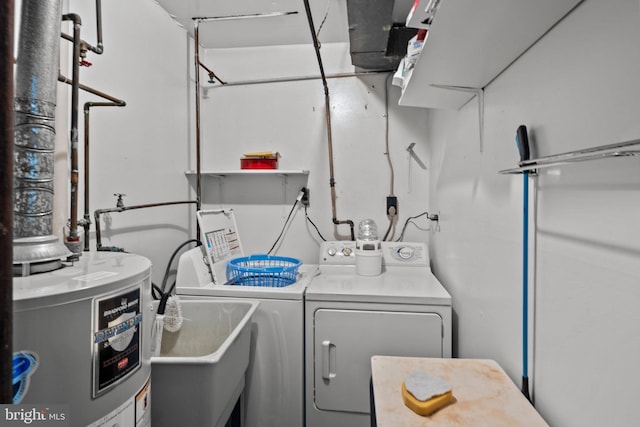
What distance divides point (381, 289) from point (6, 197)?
1.44 meters

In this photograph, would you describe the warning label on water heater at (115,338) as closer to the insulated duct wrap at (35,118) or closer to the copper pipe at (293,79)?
the insulated duct wrap at (35,118)

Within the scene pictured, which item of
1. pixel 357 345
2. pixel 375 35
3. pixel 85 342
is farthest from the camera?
pixel 375 35

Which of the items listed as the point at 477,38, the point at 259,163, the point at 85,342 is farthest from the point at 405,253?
the point at 85,342

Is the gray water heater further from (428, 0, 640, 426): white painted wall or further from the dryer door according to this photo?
(428, 0, 640, 426): white painted wall

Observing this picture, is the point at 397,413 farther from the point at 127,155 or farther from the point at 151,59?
the point at 151,59

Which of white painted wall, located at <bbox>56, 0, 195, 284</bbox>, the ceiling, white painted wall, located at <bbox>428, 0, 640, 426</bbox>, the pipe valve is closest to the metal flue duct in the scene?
white painted wall, located at <bbox>56, 0, 195, 284</bbox>

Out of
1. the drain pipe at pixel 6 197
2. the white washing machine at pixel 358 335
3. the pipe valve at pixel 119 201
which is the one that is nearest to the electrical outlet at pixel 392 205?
the white washing machine at pixel 358 335

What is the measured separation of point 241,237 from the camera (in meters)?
2.40

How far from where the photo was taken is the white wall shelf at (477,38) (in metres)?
0.69

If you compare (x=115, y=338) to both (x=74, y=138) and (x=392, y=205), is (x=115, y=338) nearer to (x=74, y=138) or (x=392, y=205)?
(x=74, y=138)

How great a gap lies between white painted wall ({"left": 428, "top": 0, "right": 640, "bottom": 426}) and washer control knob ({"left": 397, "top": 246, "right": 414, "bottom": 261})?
2.71 feet

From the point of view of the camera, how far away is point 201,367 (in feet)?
3.13

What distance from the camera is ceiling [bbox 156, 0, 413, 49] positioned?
181cm

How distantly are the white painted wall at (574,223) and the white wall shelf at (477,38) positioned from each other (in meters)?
0.04
